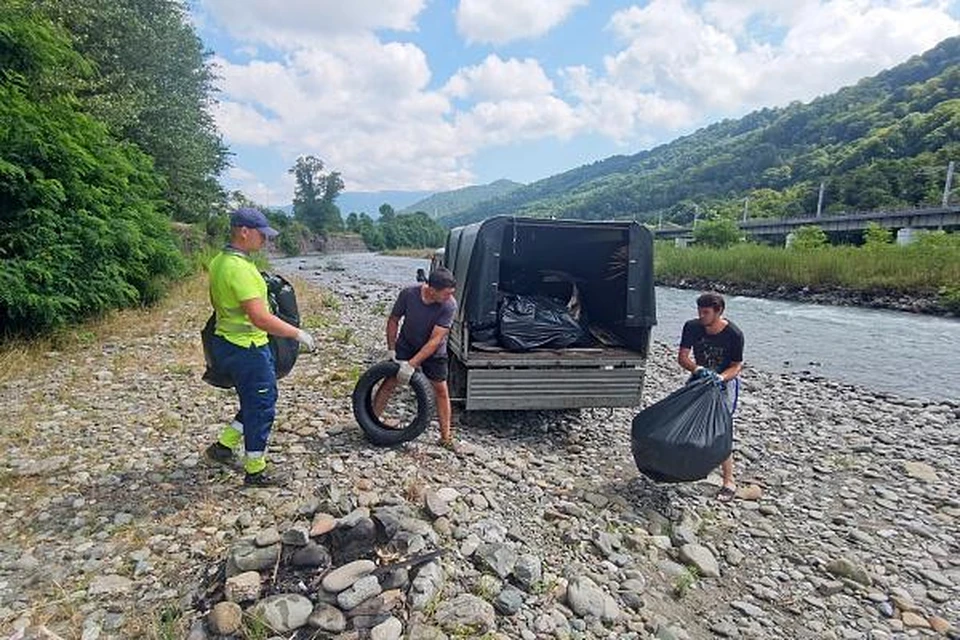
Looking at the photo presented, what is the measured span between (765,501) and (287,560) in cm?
444

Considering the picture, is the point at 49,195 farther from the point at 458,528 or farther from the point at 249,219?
the point at 458,528

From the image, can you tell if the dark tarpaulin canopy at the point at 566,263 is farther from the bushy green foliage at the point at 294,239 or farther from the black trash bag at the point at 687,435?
the bushy green foliage at the point at 294,239

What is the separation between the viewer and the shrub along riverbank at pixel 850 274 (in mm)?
23719

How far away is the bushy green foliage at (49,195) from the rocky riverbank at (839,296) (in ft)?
93.0

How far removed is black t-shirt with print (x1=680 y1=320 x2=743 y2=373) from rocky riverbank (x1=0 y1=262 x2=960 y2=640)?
1.27 metres

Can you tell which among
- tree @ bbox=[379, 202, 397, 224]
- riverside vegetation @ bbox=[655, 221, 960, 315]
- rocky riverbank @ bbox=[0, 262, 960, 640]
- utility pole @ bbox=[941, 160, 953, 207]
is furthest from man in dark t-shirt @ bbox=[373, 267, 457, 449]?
tree @ bbox=[379, 202, 397, 224]

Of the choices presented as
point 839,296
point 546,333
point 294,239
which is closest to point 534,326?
point 546,333

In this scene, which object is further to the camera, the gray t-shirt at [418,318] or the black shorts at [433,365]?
the black shorts at [433,365]

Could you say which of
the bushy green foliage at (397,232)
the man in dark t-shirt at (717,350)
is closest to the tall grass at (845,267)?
the man in dark t-shirt at (717,350)

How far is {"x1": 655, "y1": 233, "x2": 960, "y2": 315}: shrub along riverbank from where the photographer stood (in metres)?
23.7

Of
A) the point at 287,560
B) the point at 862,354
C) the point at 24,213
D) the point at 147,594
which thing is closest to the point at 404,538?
the point at 287,560

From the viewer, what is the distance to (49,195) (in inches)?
323

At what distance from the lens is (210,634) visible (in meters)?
2.56

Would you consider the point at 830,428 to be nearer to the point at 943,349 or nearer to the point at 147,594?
the point at 147,594
